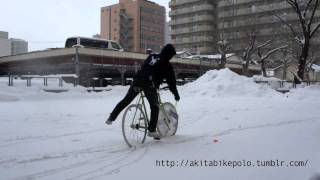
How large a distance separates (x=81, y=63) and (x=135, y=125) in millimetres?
20960

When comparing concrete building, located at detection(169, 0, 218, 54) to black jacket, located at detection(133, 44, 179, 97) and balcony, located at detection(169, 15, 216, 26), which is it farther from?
black jacket, located at detection(133, 44, 179, 97)

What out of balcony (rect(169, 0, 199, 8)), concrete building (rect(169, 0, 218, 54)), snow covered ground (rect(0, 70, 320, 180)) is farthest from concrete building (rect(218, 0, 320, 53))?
snow covered ground (rect(0, 70, 320, 180))

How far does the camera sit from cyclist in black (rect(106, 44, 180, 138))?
5.99 metres

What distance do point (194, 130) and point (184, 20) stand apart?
258ft

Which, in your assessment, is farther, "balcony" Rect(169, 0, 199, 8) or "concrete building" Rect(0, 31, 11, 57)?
"balcony" Rect(169, 0, 199, 8)

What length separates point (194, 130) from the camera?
757 cm

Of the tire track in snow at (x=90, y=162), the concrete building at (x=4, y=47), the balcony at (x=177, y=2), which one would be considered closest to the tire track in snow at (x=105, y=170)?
the tire track in snow at (x=90, y=162)

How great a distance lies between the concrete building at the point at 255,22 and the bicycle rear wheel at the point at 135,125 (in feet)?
135

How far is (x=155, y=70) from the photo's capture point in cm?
607

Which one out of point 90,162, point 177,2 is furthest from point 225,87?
point 177,2

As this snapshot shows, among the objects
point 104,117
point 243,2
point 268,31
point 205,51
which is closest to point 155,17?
point 205,51

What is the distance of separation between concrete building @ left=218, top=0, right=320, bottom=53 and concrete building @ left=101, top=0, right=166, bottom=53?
2500 centimetres

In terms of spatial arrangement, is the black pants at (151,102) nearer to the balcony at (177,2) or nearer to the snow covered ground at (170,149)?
the snow covered ground at (170,149)

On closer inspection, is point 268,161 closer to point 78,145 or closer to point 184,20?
point 78,145
